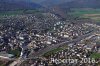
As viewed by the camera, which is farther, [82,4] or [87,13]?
[82,4]

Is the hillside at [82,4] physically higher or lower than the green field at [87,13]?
lower

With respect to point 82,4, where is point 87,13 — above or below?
above

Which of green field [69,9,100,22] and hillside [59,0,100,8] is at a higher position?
green field [69,9,100,22]

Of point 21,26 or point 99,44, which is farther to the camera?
point 21,26

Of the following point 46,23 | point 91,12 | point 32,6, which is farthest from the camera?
point 32,6

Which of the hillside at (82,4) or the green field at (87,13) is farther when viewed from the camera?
the hillside at (82,4)

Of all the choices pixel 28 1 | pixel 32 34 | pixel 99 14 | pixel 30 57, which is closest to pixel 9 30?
pixel 32 34

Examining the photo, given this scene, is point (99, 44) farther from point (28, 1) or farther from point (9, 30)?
point (28, 1)

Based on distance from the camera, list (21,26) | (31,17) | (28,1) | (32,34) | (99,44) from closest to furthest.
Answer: (99,44) < (32,34) < (21,26) < (31,17) < (28,1)
